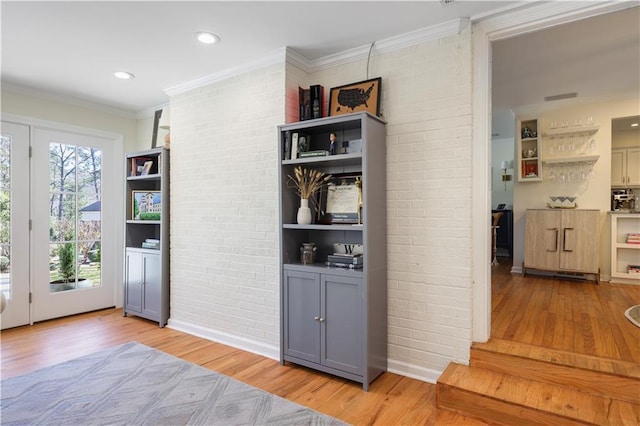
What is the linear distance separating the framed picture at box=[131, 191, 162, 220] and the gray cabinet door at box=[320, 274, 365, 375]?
239 centimetres

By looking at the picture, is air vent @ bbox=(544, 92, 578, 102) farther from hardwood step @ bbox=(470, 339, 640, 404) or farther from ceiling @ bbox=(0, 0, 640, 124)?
hardwood step @ bbox=(470, 339, 640, 404)

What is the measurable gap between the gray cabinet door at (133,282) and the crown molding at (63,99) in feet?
6.21

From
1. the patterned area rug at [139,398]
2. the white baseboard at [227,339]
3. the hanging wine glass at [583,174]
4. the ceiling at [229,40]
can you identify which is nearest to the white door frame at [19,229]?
the ceiling at [229,40]

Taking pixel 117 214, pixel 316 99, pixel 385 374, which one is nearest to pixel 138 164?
pixel 117 214

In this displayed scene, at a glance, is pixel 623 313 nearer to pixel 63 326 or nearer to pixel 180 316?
pixel 180 316

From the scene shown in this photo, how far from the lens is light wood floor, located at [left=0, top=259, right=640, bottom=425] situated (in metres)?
2.32

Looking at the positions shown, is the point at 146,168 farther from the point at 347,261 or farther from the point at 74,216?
the point at 347,261

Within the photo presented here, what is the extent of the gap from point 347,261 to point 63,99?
3.97 m

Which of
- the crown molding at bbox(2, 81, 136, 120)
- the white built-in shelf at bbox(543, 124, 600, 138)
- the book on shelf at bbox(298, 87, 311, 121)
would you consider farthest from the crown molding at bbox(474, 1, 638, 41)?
the crown molding at bbox(2, 81, 136, 120)

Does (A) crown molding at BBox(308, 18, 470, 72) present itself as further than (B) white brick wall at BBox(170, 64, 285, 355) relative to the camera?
No

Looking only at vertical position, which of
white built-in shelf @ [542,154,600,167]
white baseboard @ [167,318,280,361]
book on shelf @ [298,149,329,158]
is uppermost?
white built-in shelf @ [542,154,600,167]

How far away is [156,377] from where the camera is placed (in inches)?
106

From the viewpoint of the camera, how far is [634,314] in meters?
3.16

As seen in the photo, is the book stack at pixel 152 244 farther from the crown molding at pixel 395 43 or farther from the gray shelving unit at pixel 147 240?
the crown molding at pixel 395 43
